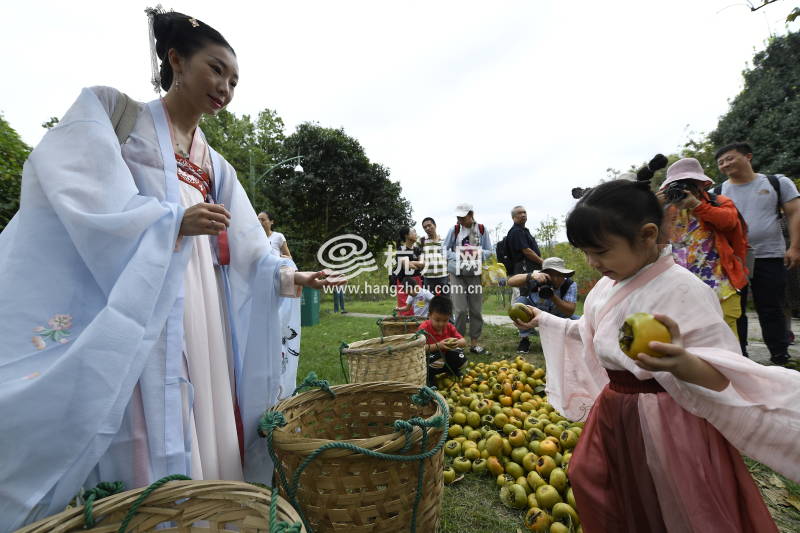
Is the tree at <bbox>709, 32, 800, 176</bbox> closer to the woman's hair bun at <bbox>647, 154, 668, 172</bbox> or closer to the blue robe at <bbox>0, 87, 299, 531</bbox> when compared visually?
the woman's hair bun at <bbox>647, 154, 668, 172</bbox>

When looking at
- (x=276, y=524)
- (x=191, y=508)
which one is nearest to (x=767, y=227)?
(x=276, y=524)

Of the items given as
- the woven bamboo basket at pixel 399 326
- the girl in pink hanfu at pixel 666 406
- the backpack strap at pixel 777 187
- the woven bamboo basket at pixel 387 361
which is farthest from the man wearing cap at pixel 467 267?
the girl in pink hanfu at pixel 666 406

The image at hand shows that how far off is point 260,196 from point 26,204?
1833cm

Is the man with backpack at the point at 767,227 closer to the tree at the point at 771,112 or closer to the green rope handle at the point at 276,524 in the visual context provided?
the green rope handle at the point at 276,524

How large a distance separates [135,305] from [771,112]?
19.4m

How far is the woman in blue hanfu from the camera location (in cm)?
109

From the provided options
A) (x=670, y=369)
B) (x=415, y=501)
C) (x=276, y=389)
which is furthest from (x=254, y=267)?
(x=670, y=369)

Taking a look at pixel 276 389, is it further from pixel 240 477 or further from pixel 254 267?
pixel 254 267

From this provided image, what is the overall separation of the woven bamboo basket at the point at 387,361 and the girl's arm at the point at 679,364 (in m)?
2.11

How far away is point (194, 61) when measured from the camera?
5.05 feet

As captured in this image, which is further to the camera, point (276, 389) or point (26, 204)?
point (276, 389)

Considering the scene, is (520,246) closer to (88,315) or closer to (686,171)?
(686,171)

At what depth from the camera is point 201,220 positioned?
4.40ft

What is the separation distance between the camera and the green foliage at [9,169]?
15.9 ft
